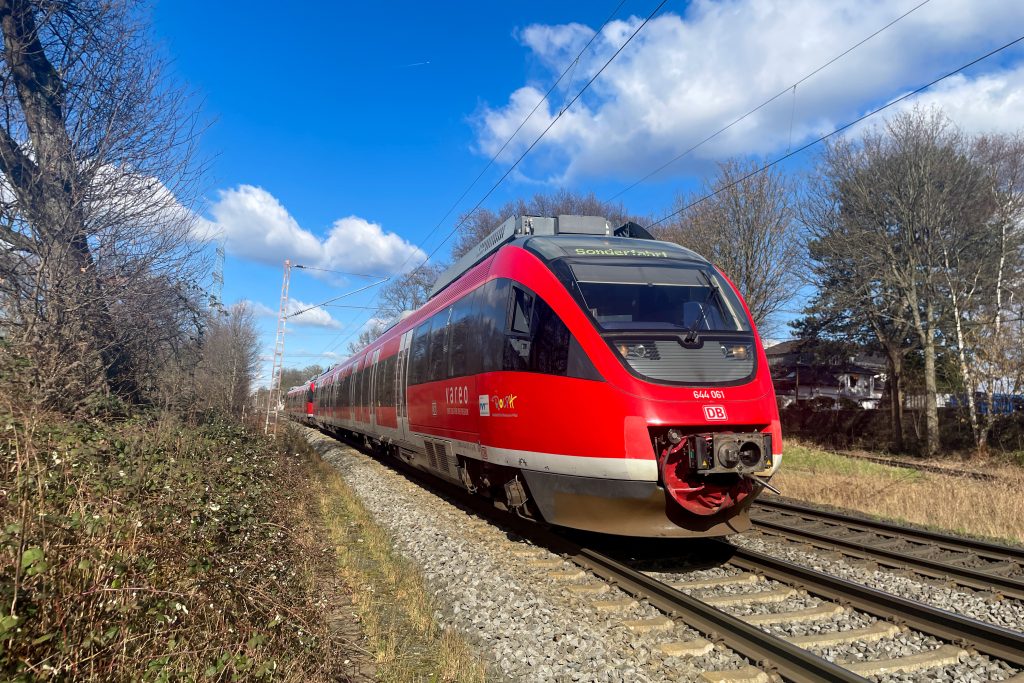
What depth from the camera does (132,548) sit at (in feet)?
12.2

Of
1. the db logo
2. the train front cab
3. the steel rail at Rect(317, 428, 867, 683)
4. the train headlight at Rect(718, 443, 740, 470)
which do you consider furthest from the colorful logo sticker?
the train headlight at Rect(718, 443, 740, 470)

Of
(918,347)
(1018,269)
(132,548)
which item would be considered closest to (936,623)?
(132,548)

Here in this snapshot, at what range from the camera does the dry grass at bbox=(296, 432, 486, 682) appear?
4.44m

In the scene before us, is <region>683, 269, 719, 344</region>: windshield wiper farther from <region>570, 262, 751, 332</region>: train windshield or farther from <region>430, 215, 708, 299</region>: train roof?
<region>430, 215, 708, 299</region>: train roof

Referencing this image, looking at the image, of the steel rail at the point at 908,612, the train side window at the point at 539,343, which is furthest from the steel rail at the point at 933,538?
the train side window at the point at 539,343

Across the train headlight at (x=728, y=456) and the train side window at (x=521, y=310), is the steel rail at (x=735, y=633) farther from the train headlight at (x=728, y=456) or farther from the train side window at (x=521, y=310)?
the train side window at (x=521, y=310)

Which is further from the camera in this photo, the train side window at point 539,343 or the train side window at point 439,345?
the train side window at point 439,345

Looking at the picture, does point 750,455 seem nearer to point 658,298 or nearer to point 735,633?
point 735,633

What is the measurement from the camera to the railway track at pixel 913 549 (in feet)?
19.8

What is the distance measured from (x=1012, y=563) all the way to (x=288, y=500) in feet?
31.0

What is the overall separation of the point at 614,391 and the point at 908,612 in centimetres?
293

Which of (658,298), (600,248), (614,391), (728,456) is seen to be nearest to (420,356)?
(600,248)

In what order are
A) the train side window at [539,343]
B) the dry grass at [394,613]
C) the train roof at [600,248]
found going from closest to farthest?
the dry grass at [394,613] < the train side window at [539,343] < the train roof at [600,248]

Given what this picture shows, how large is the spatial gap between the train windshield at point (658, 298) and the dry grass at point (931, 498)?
17.7 ft
